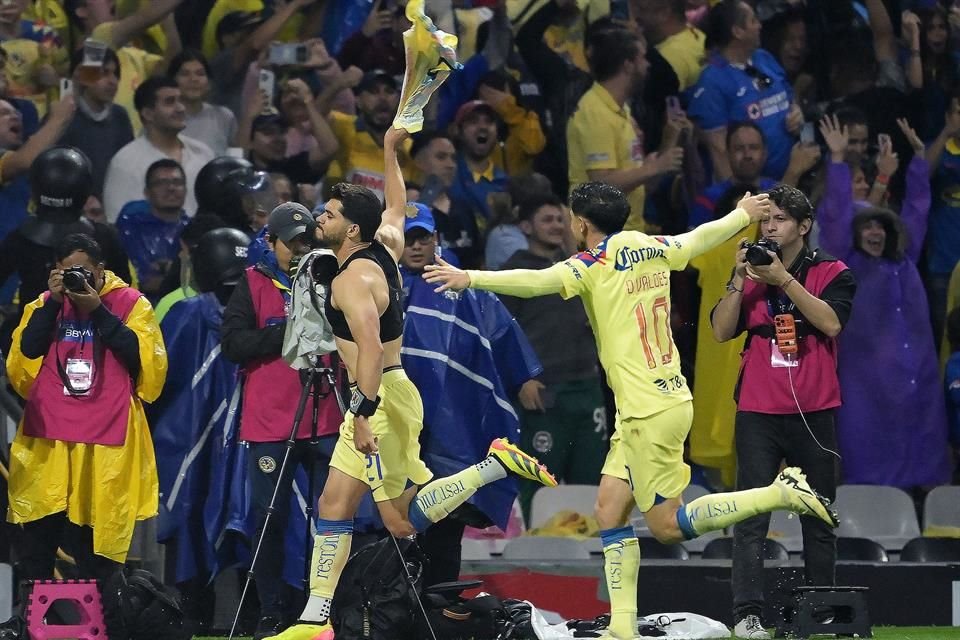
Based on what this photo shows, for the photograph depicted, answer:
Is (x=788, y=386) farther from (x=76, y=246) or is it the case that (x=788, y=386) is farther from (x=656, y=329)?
(x=76, y=246)

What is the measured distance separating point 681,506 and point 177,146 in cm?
494

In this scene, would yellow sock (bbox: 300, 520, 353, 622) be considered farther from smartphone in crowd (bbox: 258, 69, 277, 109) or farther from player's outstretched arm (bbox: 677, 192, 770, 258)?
smartphone in crowd (bbox: 258, 69, 277, 109)

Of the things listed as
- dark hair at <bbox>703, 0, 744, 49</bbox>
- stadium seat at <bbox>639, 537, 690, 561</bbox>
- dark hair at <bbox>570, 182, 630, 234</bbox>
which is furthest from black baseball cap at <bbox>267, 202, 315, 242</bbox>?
dark hair at <bbox>703, 0, 744, 49</bbox>

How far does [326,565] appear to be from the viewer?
7.59 meters

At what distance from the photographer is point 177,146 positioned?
36.8 feet

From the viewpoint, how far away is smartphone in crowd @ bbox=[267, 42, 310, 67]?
1184 centimetres

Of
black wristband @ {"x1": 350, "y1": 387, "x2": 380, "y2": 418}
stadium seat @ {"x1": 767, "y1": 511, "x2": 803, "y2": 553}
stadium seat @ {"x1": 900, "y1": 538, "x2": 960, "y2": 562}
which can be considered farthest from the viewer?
stadium seat @ {"x1": 767, "y1": 511, "x2": 803, "y2": 553}

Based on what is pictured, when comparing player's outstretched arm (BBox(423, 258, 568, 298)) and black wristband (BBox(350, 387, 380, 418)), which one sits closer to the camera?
player's outstretched arm (BBox(423, 258, 568, 298))

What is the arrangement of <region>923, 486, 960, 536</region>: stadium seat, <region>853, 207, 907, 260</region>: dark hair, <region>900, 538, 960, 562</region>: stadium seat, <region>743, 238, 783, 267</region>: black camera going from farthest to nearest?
1. <region>853, 207, 907, 260</region>: dark hair
2. <region>923, 486, 960, 536</region>: stadium seat
3. <region>900, 538, 960, 562</region>: stadium seat
4. <region>743, 238, 783, 267</region>: black camera

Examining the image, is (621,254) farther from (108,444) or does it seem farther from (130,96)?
(130,96)

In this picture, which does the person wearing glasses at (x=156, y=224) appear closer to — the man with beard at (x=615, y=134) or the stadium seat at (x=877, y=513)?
the man with beard at (x=615, y=134)

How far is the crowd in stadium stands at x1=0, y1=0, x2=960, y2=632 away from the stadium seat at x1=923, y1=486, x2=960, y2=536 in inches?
18.2

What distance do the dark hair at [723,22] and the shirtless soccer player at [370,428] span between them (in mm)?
5188

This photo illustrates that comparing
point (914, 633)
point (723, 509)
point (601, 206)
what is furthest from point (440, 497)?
point (914, 633)
